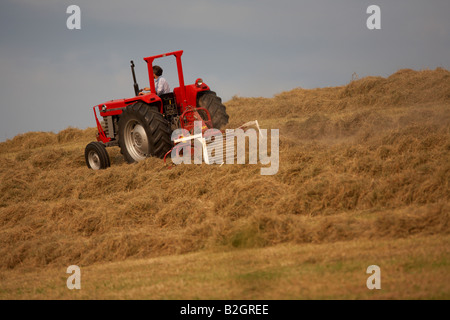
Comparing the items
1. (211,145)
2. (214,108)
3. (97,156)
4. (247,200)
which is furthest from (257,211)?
(97,156)

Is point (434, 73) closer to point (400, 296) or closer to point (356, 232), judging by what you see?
point (356, 232)

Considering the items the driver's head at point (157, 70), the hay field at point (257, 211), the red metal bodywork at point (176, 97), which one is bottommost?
the hay field at point (257, 211)

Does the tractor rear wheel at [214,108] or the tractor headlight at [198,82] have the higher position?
the tractor headlight at [198,82]

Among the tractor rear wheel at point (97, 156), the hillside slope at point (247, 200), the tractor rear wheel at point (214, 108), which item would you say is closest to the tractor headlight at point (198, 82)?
the tractor rear wheel at point (214, 108)

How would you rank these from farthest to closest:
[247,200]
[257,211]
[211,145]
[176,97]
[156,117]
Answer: [176,97], [156,117], [211,145], [247,200], [257,211]

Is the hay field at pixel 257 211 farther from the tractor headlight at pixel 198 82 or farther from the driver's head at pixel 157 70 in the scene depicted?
the tractor headlight at pixel 198 82

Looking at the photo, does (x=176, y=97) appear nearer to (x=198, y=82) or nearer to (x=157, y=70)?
(x=198, y=82)

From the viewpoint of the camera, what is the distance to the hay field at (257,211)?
17.1 ft

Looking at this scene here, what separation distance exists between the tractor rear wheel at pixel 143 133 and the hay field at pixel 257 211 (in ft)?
1.31

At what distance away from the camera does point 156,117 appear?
396 inches

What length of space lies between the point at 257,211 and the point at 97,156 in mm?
5657

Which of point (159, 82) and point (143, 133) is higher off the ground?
point (159, 82)

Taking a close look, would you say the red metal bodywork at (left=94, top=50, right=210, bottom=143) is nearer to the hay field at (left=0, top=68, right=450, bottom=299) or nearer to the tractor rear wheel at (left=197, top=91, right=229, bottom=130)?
the tractor rear wheel at (left=197, top=91, right=229, bottom=130)

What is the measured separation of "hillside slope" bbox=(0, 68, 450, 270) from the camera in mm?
6020
